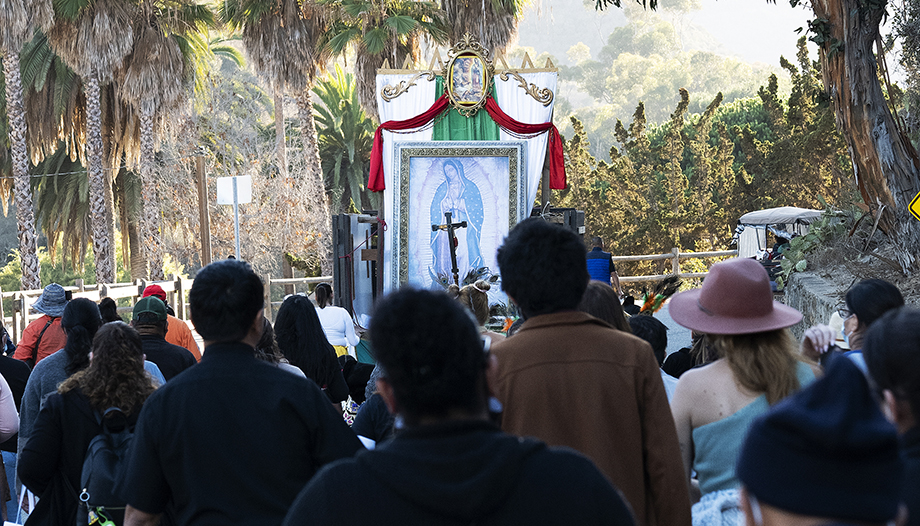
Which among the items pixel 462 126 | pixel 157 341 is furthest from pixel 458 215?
pixel 157 341

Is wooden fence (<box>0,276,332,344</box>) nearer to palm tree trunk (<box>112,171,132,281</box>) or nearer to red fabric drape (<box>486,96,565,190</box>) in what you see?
red fabric drape (<box>486,96,565,190</box>)

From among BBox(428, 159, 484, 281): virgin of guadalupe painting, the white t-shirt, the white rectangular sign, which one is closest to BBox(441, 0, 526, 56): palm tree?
BBox(428, 159, 484, 281): virgin of guadalupe painting

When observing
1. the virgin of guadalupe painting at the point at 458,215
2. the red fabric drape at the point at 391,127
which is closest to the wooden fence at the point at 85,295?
the red fabric drape at the point at 391,127

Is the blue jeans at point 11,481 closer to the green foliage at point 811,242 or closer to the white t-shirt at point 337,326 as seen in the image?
the white t-shirt at point 337,326

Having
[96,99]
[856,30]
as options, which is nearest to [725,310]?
[856,30]

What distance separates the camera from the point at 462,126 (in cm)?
1562

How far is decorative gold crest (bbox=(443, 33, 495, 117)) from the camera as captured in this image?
607 inches

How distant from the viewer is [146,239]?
24172 mm

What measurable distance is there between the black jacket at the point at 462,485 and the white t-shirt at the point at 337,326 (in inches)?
236

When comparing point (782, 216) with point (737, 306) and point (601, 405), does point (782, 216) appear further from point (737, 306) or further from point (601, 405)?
point (601, 405)

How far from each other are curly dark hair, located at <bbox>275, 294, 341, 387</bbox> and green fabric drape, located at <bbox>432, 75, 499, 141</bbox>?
10.4 metres

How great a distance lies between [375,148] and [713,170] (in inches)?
629

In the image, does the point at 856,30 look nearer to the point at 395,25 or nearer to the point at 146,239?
the point at 395,25

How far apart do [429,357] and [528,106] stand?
46.8 feet
